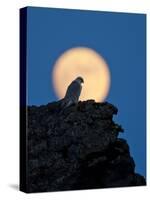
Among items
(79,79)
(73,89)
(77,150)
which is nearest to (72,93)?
(73,89)

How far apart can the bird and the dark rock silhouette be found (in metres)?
0.07

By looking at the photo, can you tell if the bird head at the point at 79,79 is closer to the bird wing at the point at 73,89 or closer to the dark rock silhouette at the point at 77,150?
the bird wing at the point at 73,89

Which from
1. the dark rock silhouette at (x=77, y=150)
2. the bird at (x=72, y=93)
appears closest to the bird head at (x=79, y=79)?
the bird at (x=72, y=93)

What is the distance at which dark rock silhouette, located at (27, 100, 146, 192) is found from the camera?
10.2 metres

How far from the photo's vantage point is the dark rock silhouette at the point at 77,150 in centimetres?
1016

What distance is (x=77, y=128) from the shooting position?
10.4m

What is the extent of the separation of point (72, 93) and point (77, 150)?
2.42 feet

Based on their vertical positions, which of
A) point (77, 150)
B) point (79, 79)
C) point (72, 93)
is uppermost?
point (79, 79)

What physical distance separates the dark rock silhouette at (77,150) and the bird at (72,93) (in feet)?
0.23

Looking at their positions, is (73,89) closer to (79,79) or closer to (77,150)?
(79,79)

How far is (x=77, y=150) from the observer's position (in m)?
10.4

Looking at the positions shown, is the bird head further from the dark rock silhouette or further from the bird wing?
the dark rock silhouette

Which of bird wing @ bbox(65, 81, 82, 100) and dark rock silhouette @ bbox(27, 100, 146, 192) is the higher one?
bird wing @ bbox(65, 81, 82, 100)

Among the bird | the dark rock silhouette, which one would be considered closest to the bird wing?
the bird
